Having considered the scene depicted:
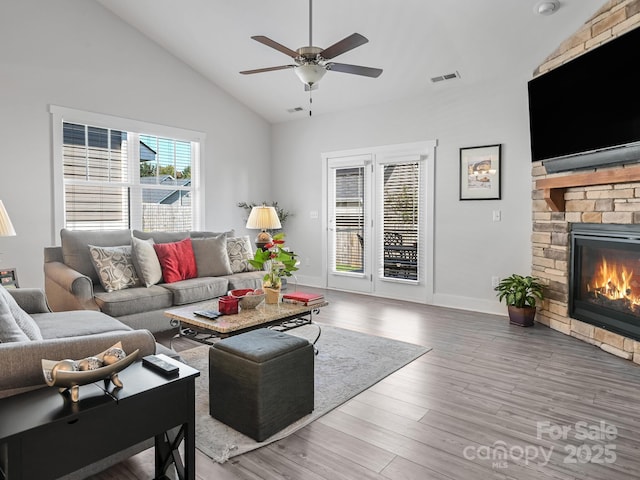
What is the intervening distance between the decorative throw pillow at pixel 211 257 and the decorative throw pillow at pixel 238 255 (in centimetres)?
9

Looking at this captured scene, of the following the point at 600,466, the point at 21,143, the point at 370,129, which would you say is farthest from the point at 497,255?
the point at 21,143

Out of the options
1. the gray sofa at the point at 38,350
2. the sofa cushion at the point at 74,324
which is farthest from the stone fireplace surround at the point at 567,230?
the sofa cushion at the point at 74,324

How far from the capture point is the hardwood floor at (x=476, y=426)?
1.90 metres

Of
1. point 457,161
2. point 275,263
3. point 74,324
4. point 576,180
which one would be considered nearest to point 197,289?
point 275,263

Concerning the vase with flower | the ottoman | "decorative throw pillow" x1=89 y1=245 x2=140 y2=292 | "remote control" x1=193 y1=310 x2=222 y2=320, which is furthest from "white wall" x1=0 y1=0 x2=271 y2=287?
the ottoman

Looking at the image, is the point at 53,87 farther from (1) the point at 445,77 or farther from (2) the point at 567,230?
(2) the point at 567,230

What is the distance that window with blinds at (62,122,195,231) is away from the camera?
16.2 feet

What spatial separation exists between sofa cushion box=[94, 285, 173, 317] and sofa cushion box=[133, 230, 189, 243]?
728 mm

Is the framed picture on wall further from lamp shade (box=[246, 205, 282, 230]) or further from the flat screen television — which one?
lamp shade (box=[246, 205, 282, 230])

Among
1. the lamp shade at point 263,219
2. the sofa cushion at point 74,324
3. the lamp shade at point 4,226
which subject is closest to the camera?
the sofa cushion at point 74,324

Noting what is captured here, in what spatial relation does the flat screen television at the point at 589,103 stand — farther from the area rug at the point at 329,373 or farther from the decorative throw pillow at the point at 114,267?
the decorative throw pillow at the point at 114,267

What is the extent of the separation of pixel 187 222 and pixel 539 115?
469 centimetres

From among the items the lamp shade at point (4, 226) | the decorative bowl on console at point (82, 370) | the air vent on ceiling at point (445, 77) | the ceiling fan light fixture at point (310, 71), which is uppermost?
the air vent on ceiling at point (445, 77)

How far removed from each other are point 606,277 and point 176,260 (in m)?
4.09
